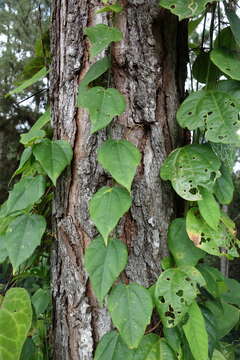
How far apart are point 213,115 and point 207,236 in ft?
0.80

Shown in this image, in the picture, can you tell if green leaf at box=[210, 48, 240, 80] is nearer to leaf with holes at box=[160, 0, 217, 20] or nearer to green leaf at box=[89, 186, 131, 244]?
leaf with holes at box=[160, 0, 217, 20]

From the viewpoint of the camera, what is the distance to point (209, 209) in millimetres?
742

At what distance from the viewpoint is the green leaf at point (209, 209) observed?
73 cm

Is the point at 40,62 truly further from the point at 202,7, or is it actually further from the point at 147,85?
the point at 202,7

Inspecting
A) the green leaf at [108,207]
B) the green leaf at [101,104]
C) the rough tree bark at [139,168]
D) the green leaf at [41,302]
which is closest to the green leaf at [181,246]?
the rough tree bark at [139,168]

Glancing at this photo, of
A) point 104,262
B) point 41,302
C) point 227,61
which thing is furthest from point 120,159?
point 41,302

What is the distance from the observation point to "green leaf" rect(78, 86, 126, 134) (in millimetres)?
731

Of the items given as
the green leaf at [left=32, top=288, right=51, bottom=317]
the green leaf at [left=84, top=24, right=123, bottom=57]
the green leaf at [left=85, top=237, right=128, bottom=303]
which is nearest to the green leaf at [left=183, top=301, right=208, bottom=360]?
the green leaf at [left=85, top=237, right=128, bottom=303]

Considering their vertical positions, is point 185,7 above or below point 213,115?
above

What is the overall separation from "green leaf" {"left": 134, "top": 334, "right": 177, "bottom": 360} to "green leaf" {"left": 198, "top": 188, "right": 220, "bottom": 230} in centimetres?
25

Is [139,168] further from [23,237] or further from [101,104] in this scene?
[23,237]

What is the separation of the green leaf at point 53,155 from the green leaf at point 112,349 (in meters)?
0.34

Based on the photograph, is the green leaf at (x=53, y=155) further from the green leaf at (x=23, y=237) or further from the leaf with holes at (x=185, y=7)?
the leaf with holes at (x=185, y=7)

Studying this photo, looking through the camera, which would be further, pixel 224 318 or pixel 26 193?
pixel 224 318
